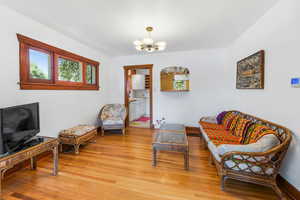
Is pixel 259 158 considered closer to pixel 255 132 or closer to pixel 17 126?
pixel 255 132

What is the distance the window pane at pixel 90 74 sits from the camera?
12.0 ft

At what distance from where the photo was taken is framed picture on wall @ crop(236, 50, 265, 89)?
208cm

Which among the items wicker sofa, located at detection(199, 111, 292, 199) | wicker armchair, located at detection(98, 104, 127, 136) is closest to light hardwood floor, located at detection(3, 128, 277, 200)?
wicker sofa, located at detection(199, 111, 292, 199)

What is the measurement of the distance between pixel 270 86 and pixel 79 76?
4132mm

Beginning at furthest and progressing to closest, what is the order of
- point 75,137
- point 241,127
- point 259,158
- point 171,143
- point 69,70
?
1. point 69,70
2. point 75,137
3. point 241,127
4. point 171,143
5. point 259,158

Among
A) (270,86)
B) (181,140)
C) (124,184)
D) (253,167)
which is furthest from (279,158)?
(124,184)

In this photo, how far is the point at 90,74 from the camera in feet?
12.4

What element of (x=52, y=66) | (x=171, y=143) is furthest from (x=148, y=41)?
(x=52, y=66)

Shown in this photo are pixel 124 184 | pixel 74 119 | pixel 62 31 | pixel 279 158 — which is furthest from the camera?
pixel 74 119

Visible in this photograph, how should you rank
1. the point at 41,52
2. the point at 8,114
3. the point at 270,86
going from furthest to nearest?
the point at 41,52
the point at 270,86
the point at 8,114

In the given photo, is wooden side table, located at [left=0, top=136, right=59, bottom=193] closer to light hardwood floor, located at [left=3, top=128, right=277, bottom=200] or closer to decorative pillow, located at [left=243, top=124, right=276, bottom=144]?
light hardwood floor, located at [left=3, top=128, right=277, bottom=200]

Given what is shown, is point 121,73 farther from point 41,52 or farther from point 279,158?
point 279,158

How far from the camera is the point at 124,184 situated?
5.65 feet

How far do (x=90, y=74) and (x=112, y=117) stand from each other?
1507 mm
